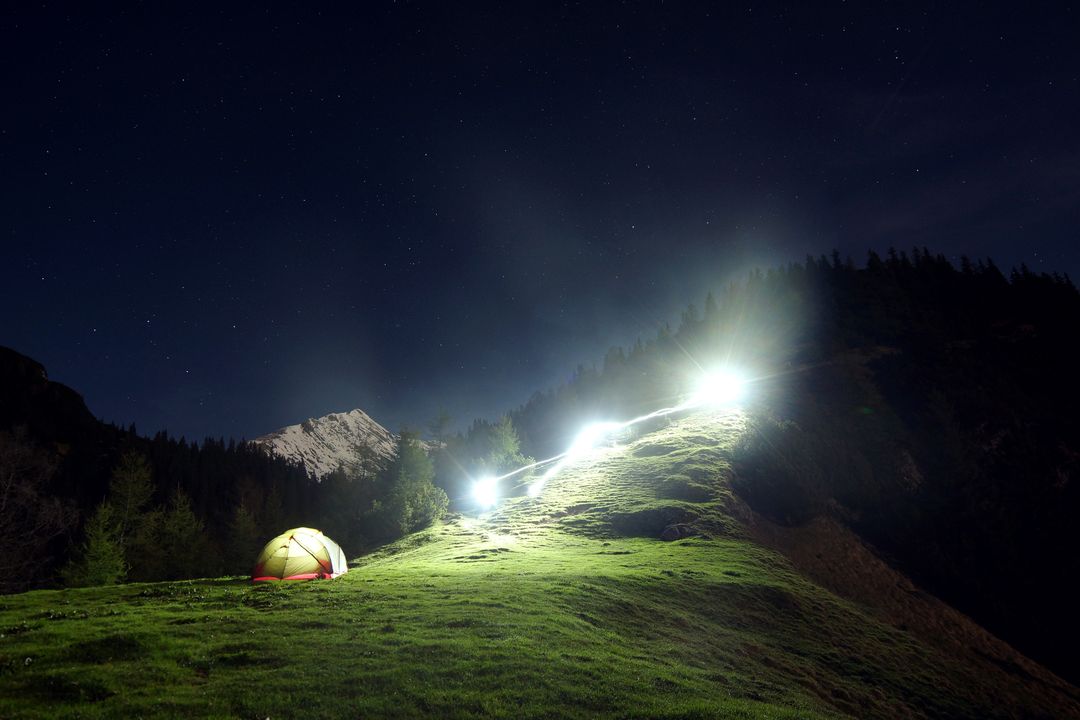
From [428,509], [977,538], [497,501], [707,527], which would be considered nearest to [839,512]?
[977,538]

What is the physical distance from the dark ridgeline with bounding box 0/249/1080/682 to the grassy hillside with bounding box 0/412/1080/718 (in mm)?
20765

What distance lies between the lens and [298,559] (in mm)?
39469

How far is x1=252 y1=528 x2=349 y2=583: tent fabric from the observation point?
38.5 m

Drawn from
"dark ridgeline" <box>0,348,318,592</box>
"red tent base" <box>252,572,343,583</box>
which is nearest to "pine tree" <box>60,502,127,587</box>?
"red tent base" <box>252,572,343,583</box>

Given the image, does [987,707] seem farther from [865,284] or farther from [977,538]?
[865,284]

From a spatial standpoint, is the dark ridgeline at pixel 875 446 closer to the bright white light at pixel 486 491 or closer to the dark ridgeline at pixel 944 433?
the dark ridgeline at pixel 944 433

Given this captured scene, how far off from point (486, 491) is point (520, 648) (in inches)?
3327

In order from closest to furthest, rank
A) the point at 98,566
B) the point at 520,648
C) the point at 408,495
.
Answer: the point at 520,648, the point at 98,566, the point at 408,495

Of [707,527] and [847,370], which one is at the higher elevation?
[847,370]

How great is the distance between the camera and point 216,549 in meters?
85.6

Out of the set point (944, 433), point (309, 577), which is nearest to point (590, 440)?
point (944, 433)

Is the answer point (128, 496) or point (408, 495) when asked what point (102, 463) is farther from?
point (408, 495)

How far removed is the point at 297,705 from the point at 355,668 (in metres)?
3.51

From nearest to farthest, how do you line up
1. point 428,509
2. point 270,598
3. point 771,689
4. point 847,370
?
1. point 771,689
2. point 270,598
3. point 428,509
4. point 847,370
